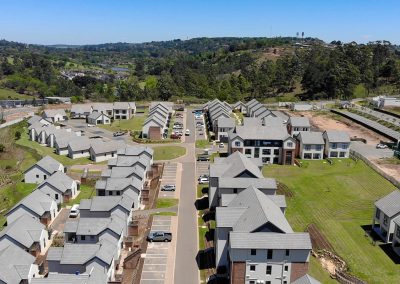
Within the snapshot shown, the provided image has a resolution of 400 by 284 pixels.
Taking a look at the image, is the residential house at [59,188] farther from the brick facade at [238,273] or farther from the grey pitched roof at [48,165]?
the brick facade at [238,273]

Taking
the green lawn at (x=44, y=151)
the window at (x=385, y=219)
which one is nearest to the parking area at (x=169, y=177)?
the green lawn at (x=44, y=151)

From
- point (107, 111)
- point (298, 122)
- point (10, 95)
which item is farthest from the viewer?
point (10, 95)

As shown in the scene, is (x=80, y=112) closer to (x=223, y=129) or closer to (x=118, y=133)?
(x=118, y=133)

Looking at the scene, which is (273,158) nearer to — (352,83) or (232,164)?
(232,164)

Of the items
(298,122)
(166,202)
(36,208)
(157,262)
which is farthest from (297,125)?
(36,208)

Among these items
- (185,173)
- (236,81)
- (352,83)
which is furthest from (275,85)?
(185,173)

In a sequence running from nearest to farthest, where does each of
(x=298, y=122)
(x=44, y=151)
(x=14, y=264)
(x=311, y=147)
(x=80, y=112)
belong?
(x=14, y=264) → (x=311, y=147) → (x=44, y=151) → (x=298, y=122) → (x=80, y=112)
